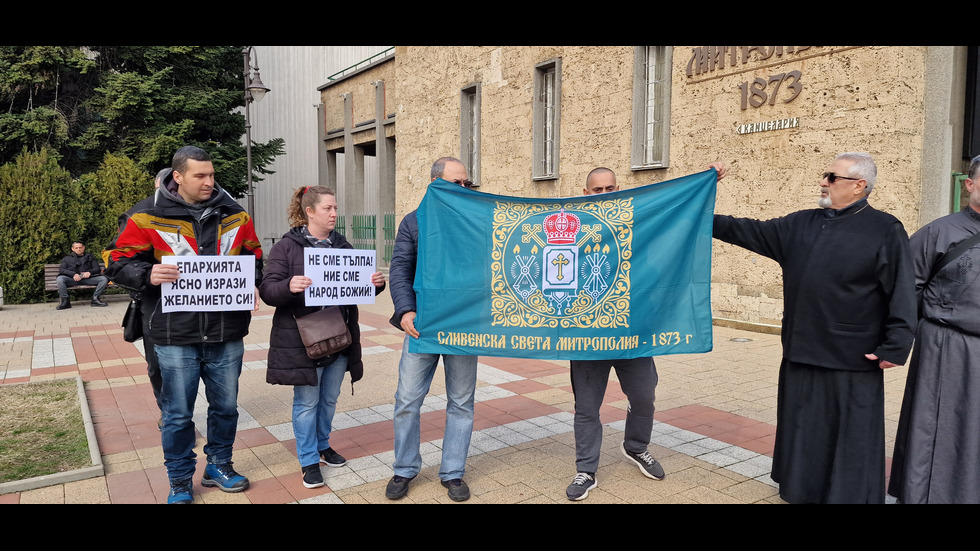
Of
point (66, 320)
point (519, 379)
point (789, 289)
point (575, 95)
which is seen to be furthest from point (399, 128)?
point (789, 289)

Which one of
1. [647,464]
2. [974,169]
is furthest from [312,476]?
[974,169]

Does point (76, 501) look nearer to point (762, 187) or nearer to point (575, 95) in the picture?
point (762, 187)

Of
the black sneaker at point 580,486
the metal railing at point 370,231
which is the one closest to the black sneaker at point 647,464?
the black sneaker at point 580,486

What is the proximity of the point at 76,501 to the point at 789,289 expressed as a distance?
4514 millimetres

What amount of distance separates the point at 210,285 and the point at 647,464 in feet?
9.99

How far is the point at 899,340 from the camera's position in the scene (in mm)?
3475

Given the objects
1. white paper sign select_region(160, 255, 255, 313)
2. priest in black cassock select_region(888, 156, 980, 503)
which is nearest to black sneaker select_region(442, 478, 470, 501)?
white paper sign select_region(160, 255, 255, 313)

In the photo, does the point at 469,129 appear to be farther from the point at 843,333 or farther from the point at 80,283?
the point at 843,333

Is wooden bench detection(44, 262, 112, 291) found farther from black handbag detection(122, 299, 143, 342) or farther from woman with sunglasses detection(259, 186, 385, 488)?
woman with sunglasses detection(259, 186, 385, 488)

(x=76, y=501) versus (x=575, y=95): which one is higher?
(x=575, y=95)

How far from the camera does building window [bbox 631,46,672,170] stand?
12188mm

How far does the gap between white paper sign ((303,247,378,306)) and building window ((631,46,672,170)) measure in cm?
869

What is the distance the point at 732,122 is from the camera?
1093cm
